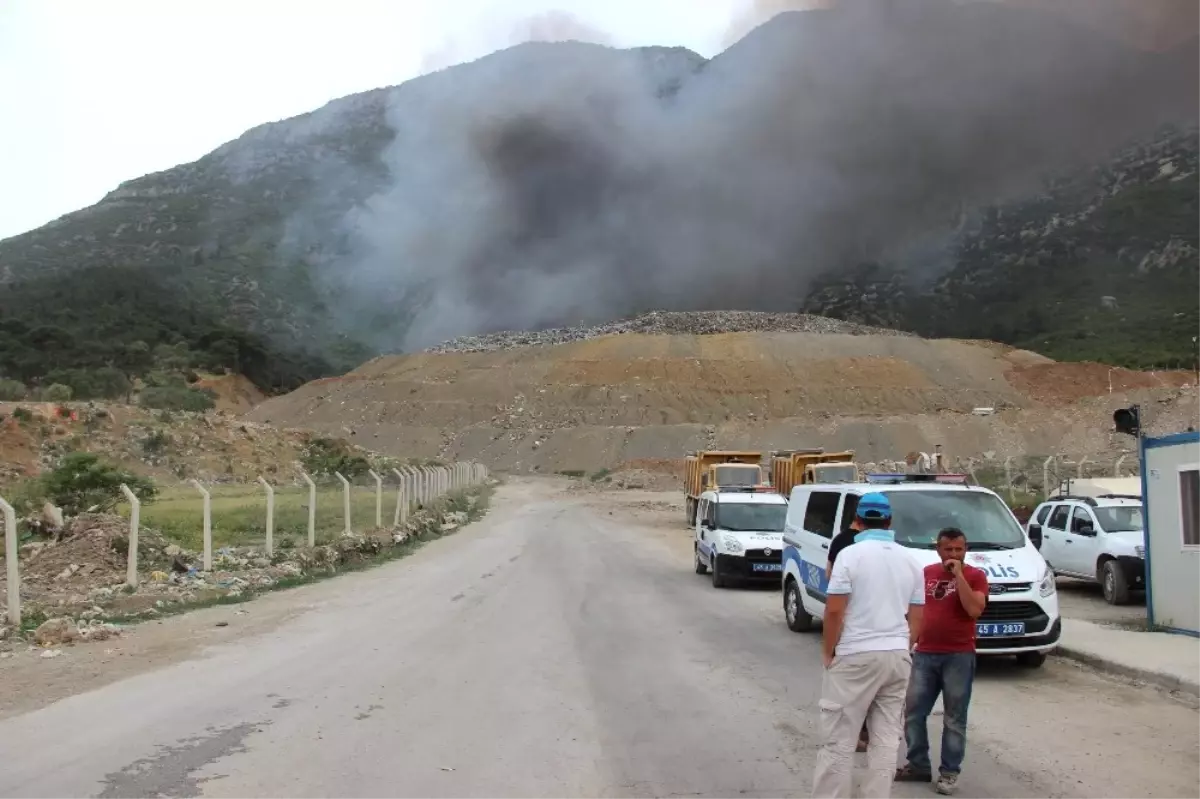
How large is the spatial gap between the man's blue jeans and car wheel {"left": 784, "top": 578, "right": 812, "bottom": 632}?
17.7ft

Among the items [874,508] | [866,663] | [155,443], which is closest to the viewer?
[866,663]

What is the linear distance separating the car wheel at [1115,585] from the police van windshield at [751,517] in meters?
5.05

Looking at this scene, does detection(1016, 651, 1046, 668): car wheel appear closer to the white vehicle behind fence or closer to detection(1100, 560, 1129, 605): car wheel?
the white vehicle behind fence

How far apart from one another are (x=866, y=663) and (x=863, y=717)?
26 cm

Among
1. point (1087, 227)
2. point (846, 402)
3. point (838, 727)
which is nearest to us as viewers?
point (838, 727)

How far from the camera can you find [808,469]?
27.1 metres

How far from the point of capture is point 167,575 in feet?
47.6

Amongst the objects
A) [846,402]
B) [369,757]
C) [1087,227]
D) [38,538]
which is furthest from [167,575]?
[1087,227]

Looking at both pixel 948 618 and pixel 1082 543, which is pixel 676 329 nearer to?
pixel 1082 543

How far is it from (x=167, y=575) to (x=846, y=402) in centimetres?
7787

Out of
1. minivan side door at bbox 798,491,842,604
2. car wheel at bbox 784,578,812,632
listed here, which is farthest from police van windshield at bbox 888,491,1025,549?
car wheel at bbox 784,578,812,632

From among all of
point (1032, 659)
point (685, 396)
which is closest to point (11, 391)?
point (685, 396)

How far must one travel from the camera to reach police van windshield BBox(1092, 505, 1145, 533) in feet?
46.7

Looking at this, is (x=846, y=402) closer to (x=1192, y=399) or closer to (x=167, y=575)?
(x=1192, y=399)
